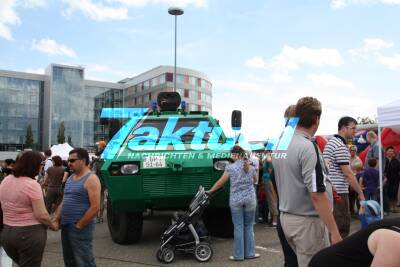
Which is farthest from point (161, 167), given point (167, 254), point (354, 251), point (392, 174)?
point (392, 174)

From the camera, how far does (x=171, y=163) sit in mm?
6809

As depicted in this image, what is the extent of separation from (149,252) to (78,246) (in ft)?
9.02

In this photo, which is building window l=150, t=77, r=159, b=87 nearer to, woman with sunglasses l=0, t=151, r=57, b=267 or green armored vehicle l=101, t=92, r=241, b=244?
green armored vehicle l=101, t=92, r=241, b=244

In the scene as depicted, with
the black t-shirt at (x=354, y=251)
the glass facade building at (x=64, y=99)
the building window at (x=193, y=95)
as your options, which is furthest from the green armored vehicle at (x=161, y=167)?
the building window at (x=193, y=95)

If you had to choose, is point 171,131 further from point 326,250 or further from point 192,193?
point 326,250

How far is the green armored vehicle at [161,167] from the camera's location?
22.2 ft

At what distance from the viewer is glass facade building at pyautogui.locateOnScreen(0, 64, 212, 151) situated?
71.9 m

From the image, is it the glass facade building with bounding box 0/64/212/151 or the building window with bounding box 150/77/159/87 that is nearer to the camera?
the building window with bounding box 150/77/159/87

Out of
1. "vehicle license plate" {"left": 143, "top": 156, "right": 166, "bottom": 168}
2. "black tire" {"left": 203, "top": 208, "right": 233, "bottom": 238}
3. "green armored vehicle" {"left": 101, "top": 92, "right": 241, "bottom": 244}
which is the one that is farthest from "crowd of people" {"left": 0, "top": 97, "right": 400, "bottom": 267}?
"black tire" {"left": 203, "top": 208, "right": 233, "bottom": 238}

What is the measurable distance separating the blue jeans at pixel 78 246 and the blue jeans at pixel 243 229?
8.28ft

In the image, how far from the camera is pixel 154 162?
680 cm

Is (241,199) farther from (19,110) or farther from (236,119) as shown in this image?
(19,110)

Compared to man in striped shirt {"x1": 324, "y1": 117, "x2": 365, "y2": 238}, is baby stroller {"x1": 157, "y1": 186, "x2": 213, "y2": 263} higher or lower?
lower

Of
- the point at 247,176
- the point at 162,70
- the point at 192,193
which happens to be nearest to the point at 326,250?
the point at 247,176
